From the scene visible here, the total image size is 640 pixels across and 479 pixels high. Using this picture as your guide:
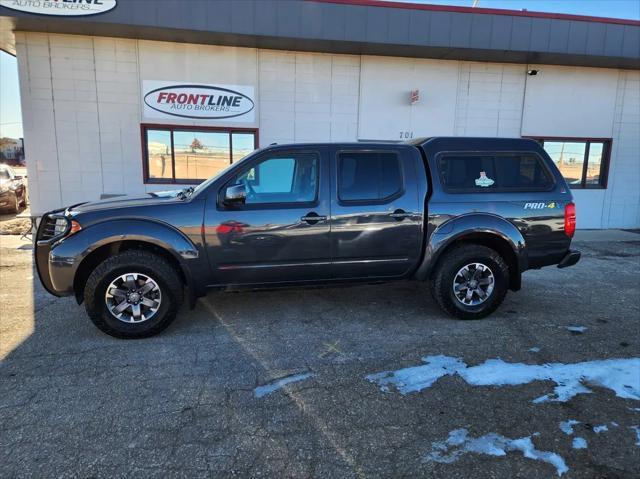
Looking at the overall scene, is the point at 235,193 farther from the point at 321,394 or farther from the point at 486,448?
the point at 486,448

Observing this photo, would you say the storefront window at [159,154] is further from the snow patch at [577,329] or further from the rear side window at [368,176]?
the snow patch at [577,329]

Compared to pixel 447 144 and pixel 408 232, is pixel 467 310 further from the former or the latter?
pixel 447 144

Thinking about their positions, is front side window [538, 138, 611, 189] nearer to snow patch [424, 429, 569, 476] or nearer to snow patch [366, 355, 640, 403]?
snow patch [366, 355, 640, 403]

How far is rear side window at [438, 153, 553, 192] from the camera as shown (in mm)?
4676

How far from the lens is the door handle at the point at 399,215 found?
4.46 meters

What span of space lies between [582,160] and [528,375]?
9.89 m

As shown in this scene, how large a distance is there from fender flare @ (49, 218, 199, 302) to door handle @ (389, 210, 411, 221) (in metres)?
1.98

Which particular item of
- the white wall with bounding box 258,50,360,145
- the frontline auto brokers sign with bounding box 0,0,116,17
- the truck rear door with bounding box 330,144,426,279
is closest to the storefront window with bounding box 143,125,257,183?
the white wall with bounding box 258,50,360,145

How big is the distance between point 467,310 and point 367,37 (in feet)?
21.2

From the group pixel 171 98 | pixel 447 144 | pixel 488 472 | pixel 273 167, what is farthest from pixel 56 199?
pixel 488 472

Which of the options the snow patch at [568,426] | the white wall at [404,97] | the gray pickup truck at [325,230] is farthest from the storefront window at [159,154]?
the snow patch at [568,426]

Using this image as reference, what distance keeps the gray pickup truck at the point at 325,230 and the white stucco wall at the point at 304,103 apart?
18.5 feet

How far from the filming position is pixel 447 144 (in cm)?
471

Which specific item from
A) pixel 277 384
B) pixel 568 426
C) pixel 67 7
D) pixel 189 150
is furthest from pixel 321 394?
pixel 67 7
